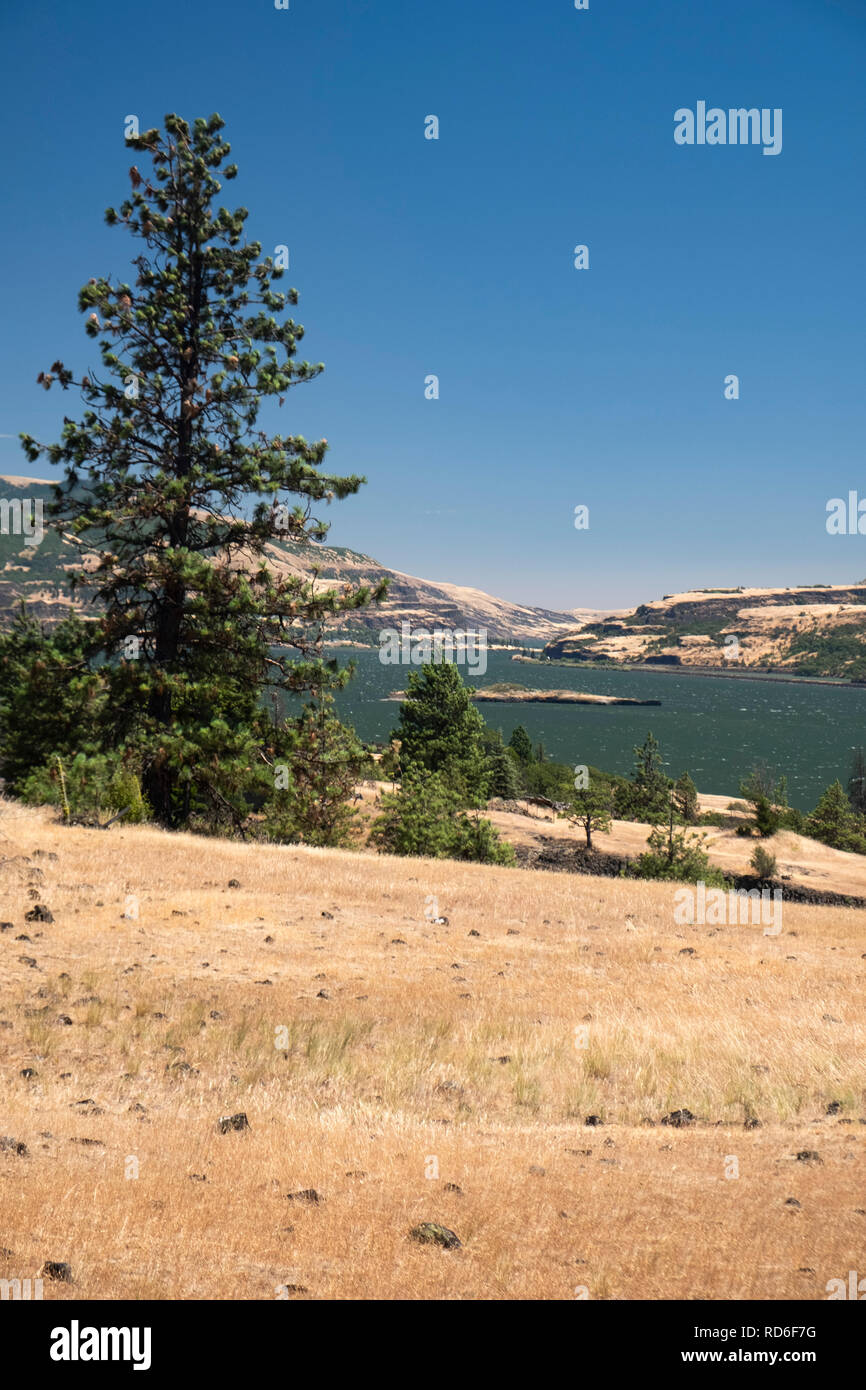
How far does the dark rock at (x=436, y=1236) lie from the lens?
471 cm

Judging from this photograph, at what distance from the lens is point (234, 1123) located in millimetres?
6750

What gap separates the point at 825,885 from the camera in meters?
56.5

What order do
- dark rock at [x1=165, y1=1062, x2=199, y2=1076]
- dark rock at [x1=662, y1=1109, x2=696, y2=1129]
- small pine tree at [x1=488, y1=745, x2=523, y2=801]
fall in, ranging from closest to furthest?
dark rock at [x1=662, y1=1109, x2=696, y2=1129]
dark rock at [x1=165, y1=1062, x2=199, y2=1076]
small pine tree at [x1=488, y1=745, x2=523, y2=801]

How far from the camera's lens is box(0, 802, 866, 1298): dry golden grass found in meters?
4.54

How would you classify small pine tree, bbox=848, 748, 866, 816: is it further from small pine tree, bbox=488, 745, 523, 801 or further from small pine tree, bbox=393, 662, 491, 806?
small pine tree, bbox=393, 662, 491, 806

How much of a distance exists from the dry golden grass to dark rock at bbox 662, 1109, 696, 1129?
0.60 feet

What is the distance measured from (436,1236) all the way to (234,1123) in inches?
106

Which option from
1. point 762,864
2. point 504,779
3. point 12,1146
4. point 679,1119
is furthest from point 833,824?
point 12,1146

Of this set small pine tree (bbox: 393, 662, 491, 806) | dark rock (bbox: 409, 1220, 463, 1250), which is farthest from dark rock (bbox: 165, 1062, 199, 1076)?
small pine tree (bbox: 393, 662, 491, 806)

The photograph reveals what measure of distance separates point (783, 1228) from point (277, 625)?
20.4 metres

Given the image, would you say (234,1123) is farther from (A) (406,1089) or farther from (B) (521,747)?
(B) (521,747)

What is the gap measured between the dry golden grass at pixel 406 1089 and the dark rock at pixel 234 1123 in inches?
5.9

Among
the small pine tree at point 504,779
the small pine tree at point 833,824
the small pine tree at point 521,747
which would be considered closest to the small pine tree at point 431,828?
the small pine tree at point 504,779
